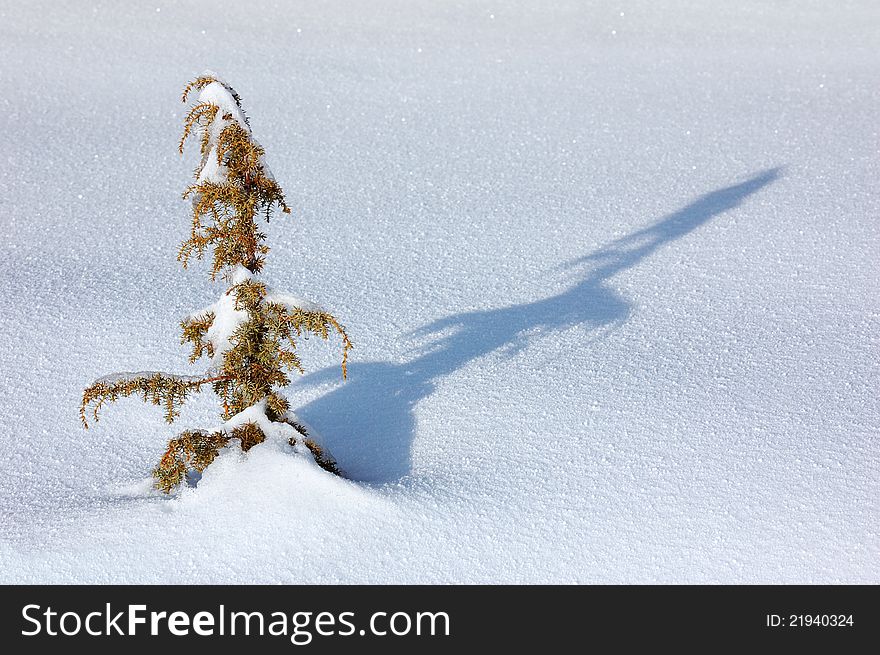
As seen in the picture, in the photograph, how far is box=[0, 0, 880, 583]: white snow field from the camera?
19.1 feet

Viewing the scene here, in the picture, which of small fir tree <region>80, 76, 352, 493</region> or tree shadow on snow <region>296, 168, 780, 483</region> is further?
tree shadow on snow <region>296, 168, 780, 483</region>

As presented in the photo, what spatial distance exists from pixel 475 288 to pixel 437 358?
51.7 inches

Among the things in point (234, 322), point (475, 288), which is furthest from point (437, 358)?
point (234, 322)

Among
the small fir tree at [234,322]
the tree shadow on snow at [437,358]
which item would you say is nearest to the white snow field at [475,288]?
the tree shadow on snow at [437,358]

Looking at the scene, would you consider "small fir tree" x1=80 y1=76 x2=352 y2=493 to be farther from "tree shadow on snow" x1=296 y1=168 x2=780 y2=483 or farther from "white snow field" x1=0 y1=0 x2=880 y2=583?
"tree shadow on snow" x1=296 y1=168 x2=780 y2=483

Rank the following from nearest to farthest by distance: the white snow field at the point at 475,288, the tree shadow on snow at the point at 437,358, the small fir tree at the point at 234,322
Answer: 1. the small fir tree at the point at 234,322
2. the white snow field at the point at 475,288
3. the tree shadow on snow at the point at 437,358

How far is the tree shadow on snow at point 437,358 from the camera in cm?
670


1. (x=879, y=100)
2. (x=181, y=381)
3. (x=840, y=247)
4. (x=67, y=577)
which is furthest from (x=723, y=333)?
(x=879, y=100)

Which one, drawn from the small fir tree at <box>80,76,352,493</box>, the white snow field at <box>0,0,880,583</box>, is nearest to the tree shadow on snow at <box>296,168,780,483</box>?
the white snow field at <box>0,0,880,583</box>

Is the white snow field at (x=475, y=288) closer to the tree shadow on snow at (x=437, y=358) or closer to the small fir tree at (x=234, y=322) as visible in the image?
the tree shadow on snow at (x=437, y=358)

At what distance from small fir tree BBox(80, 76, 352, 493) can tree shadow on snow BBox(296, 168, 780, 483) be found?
1.62ft

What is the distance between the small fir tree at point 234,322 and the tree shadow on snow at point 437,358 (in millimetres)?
495

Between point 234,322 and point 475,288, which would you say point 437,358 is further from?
point 234,322

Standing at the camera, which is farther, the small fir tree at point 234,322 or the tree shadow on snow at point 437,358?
the tree shadow on snow at point 437,358
